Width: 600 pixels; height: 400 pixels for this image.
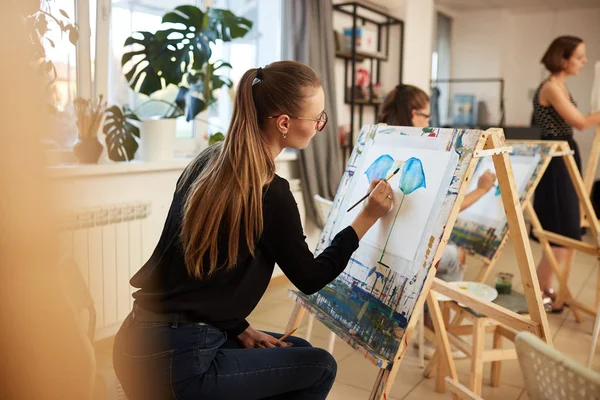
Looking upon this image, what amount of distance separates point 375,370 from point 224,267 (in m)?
1.40

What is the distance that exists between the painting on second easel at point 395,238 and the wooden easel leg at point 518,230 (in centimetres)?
9

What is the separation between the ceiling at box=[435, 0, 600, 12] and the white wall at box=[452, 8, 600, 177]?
0.29 feet

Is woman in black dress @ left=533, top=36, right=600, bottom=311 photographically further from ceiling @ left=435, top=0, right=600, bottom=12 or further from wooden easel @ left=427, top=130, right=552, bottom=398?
ceiling @ left=435, top=0, right=600, bottom=12

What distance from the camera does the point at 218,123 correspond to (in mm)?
3543

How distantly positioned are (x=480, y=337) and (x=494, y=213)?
855 mm

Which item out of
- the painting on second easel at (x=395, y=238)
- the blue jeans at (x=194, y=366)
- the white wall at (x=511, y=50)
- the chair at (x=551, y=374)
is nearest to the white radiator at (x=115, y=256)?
the painting on second easel at (x=395, y=238)

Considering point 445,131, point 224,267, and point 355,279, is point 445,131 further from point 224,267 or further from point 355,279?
point 224,267

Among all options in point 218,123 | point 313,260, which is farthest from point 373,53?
point 313,260

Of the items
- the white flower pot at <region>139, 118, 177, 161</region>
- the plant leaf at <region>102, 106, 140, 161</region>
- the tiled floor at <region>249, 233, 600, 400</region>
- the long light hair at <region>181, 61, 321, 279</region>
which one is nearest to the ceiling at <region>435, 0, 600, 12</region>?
the tiled floor at <region>249, 233, 600, 400</region>

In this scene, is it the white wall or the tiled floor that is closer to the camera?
the tiled floor

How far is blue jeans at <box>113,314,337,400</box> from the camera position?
119 centimetres

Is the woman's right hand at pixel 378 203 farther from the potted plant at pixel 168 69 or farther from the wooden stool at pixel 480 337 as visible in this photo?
the potted plant at pixel 168 69

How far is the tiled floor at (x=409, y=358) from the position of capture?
2.23 m

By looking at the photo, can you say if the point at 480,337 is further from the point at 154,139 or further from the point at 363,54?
the point at 363,54
